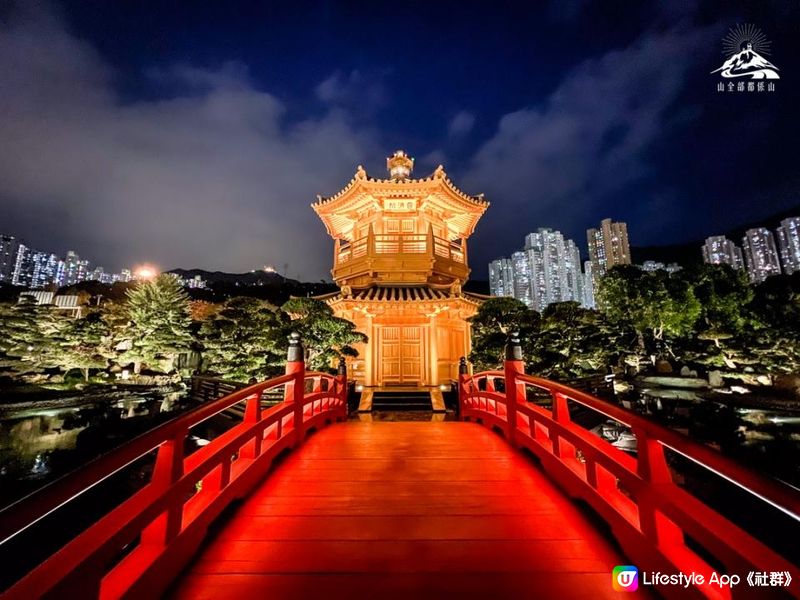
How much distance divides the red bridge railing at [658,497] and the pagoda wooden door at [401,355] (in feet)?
31.0

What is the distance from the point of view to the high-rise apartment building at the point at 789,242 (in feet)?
177

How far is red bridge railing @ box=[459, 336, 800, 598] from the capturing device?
1.60 metres

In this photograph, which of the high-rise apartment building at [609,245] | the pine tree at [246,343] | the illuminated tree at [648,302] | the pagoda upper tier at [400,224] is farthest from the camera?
the high-rise apartment building at [609,245]

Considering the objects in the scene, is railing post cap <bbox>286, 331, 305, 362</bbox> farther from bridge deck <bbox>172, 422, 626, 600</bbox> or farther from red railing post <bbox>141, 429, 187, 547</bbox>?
red railing post <bbox>141, 429, 187, 547</bbox>

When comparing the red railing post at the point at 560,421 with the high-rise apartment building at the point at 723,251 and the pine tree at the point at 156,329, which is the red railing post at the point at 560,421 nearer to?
the pine tree at the point at 156,329

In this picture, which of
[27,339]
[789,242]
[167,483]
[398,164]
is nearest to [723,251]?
[789,242]

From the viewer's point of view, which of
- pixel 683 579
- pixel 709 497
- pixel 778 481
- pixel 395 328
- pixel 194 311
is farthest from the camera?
pixel 194 311

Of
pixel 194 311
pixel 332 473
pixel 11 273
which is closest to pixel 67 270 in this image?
pixel 11 273

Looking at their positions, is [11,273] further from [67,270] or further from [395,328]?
[395,328]

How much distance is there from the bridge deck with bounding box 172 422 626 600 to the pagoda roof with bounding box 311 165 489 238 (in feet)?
37.9

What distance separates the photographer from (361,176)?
1376 centimetres

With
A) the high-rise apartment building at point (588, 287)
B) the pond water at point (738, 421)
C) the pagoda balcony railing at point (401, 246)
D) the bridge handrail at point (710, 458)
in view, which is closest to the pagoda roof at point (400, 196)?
the pagoda balcony railing at point (401, 246)

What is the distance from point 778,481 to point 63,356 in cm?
1847
